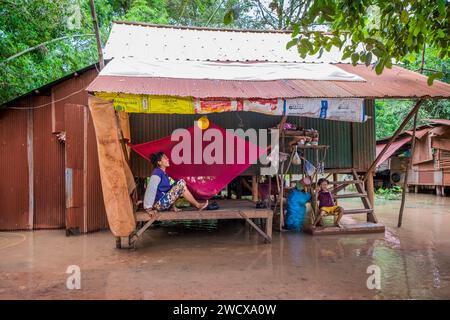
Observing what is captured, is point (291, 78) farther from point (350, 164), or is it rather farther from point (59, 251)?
point (59, 251)

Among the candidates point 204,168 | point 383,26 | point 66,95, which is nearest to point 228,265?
point 204,168

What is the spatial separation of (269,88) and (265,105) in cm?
29

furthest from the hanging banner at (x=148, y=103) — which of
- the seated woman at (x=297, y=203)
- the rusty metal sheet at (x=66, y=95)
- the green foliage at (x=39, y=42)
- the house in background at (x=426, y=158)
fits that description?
the house in background at (x=426, y=158)

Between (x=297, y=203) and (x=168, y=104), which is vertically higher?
(x=168, y=104)

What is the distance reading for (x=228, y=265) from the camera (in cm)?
490

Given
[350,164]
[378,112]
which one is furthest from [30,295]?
[378,112]

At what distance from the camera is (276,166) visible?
276 inches

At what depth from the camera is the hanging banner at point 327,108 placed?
19.3 ft

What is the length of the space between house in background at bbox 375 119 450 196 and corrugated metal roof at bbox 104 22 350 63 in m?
6.34

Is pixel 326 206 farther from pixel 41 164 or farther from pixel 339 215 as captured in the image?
pixel 41 164

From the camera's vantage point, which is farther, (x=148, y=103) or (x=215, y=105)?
(x=215, y=105)

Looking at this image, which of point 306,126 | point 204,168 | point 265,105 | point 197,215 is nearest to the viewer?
point 265,105

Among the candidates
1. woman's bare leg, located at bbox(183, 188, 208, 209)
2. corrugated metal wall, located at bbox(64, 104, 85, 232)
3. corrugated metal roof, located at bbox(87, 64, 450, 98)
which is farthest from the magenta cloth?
corrugated metal wall, located at bbox(64, 104, 85, 232)
